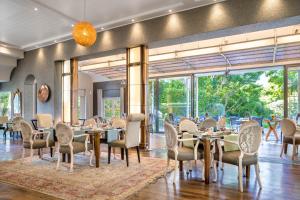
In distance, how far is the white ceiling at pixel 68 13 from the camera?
5.89 meters

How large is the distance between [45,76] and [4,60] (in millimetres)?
2461

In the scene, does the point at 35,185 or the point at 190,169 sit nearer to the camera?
the point at 35,185

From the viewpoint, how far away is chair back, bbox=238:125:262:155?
3.59 meters

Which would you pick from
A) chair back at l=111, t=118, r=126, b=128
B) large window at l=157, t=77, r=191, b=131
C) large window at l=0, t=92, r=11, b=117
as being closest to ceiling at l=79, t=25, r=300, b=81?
large window at l=157, t=77, r=191, b=131

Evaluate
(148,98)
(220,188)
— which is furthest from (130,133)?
(148,98)

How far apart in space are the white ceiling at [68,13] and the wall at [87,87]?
18.2 feet

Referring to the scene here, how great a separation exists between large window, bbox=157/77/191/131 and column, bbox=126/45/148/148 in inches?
156

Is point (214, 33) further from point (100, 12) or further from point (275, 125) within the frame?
point (275, 125)

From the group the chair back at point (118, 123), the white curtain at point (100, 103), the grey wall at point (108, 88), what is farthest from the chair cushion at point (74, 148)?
the white curtain at point (100, 103)

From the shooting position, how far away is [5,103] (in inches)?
508

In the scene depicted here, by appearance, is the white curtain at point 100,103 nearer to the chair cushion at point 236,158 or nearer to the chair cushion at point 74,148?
the chair cushion at point 74,148

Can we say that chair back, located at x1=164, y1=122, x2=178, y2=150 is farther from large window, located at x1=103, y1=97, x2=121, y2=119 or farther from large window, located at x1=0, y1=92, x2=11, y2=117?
large window, located at x1=0, y1=92, x2=11, y2=117

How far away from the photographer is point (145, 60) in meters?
7.05

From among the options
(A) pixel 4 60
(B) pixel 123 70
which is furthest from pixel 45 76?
(B) pixel 123 70
